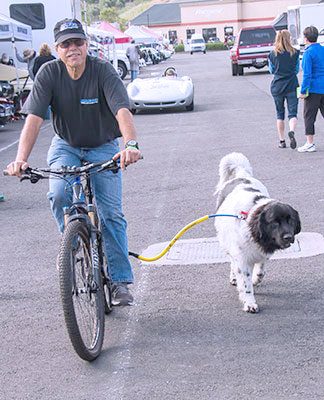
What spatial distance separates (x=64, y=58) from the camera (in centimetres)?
472

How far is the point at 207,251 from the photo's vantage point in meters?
6.70

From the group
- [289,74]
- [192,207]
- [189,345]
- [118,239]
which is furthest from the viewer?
[289,74]

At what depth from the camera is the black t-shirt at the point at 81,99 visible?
476 cm

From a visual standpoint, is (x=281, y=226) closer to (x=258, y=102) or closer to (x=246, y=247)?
(x=246, y=247)

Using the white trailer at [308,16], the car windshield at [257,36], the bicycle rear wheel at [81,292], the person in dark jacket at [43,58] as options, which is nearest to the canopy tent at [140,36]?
the white trailer at [308,16]

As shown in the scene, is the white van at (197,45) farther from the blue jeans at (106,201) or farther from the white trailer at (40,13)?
the blue jeans at (106,201)

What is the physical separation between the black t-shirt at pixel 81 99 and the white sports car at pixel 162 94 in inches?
572

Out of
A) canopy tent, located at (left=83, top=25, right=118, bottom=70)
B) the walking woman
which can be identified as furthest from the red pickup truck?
the walking woman

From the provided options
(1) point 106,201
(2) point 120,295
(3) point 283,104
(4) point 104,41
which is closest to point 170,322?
(2) point 120,295

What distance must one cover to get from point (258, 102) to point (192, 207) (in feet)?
43.5

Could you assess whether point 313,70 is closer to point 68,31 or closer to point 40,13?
point 68,31

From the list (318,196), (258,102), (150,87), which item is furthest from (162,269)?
(258,102)

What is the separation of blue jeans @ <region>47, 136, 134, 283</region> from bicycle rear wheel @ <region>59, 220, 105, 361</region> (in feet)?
1.45

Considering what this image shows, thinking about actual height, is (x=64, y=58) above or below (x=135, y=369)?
above
